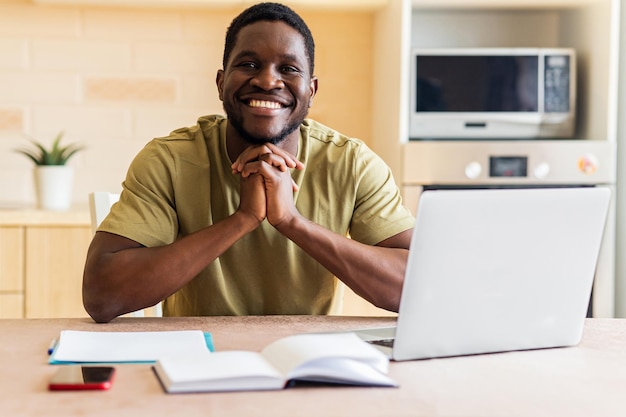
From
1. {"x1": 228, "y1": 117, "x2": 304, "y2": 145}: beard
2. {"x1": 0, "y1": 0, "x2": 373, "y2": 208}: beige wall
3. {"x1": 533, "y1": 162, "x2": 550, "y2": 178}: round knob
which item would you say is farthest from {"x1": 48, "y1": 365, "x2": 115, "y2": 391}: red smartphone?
{"x1": 0, "y1": 0, "x2": 373, "y2": 208}: beige wall

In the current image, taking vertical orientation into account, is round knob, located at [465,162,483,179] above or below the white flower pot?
above

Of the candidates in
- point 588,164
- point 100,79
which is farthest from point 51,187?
point 588,164

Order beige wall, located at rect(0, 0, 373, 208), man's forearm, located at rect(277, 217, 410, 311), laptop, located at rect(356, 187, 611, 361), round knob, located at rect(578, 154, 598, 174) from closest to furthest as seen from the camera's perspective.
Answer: laptop, located at rect(356, 187, 611, 361) → man's forearm, located at rect(277, 217, 410, 311) → round knob, located at rect(578, 154, 598, 174) → beige wall, located at rect(0, 0, 373, 208)

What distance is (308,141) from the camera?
6.26ft

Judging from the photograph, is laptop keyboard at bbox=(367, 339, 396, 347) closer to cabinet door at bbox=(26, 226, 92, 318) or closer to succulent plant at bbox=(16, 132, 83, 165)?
cabinet door at bbox=(26, 226, 92, 318)

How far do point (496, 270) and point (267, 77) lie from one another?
0.76 metres

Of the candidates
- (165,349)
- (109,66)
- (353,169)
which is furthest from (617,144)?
(165,349)

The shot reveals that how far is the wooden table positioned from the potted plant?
5.34ft

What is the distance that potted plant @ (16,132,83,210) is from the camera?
2.91 m

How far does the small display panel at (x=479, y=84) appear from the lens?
290cm

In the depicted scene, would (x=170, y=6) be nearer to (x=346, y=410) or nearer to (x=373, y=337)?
(x=373, y=337)

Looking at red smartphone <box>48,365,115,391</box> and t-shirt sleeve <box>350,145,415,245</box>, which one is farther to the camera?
t-shirt sleeve <box>350,145,415,245</box>

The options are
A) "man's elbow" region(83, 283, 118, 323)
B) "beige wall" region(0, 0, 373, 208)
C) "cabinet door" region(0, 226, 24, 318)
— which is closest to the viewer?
"man's elbow" region(83, 283, 118, 323)

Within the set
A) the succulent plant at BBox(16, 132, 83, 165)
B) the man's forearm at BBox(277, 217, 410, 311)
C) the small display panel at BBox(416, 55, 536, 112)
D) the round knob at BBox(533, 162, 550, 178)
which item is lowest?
the man's forearm at BBox(277, 217, 410, 311)
